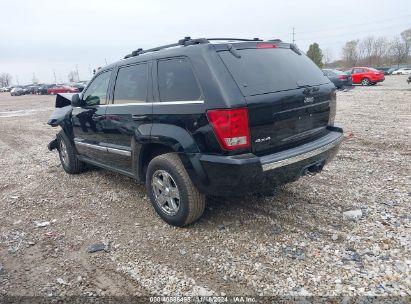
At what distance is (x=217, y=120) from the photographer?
3119mm

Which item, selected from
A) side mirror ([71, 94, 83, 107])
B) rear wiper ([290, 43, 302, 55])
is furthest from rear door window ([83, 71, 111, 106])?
rear wiper ([290, 43, 302, 55])

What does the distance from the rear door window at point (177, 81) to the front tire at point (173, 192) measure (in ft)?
2.11

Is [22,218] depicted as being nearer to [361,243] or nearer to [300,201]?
[300,201]

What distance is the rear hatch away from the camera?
3.24 m

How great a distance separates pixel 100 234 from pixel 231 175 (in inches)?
70.6

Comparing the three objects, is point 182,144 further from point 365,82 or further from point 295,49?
point 365,82

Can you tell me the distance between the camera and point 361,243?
332cm

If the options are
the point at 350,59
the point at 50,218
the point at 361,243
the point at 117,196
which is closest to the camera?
the point at 361,243

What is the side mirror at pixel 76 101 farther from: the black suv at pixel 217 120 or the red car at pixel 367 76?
the red car at pixel 367 76

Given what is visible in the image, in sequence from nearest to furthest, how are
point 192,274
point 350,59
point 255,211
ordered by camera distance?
point 192,274 < point 255,211 < point 350,59

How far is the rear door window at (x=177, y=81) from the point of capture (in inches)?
134

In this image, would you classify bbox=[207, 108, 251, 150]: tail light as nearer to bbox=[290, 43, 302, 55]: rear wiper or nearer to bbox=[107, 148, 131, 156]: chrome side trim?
bbox=[290, 43, 302, 55]: rear wiper

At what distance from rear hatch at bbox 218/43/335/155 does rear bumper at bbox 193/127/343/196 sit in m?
0.14

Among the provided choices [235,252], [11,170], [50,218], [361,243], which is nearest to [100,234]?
[50,218]
